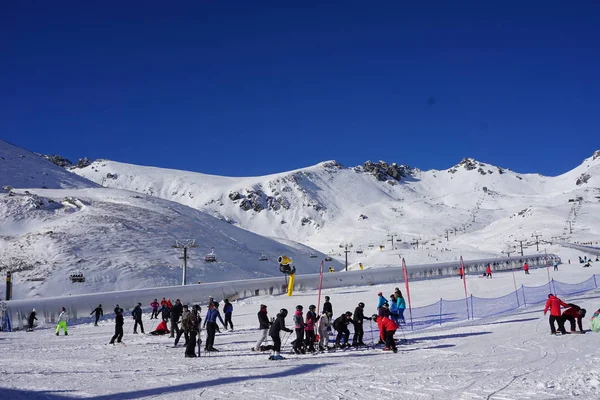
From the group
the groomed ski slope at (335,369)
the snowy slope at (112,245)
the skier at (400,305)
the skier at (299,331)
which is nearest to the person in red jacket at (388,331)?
the groomed ski slope at (335,369)

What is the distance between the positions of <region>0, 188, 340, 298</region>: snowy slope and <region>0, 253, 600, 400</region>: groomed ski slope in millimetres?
31624

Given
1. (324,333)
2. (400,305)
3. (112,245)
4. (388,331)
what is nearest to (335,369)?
(388,331)

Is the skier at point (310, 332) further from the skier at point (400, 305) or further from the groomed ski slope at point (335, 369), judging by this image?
the skier at point (400, 305)

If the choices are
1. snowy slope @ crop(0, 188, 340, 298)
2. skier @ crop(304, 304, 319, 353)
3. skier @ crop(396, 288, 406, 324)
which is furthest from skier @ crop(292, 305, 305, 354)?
snowy slope @ crop(0, 188, 340, 298)

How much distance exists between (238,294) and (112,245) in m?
21.7

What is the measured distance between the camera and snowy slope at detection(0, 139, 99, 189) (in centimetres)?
8783

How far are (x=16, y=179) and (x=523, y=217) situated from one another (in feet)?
454

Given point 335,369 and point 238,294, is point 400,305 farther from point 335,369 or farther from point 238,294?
point 238,294

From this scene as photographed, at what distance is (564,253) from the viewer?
86562 millimetres

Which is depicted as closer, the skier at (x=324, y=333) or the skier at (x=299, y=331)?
the skier at (x=299, y=331)

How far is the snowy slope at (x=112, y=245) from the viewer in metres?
49.9

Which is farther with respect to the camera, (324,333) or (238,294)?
(238,294)

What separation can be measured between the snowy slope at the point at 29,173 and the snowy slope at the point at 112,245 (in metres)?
8.83

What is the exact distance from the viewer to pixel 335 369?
41.1ft
